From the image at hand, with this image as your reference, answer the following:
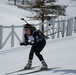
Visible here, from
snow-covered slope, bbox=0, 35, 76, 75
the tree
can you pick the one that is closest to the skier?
snow-covered slope, bbox=0, 35, 76, 75

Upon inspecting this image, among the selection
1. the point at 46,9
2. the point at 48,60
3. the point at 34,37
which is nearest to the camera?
the point at 34,37

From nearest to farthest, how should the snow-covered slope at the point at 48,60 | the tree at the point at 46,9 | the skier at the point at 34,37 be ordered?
1. the skier at the point at 34,37
2. the snow-covered slope at the point at 48,60
3. the tree at the point at 46,9

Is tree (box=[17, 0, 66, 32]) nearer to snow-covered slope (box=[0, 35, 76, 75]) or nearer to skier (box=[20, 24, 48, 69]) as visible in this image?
snow-covered slope (box=[0, 35, 76, 75])

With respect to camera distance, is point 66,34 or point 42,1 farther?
point 42,1

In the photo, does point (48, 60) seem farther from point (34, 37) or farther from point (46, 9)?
point (46, 9)

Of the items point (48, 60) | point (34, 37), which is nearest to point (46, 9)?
point (48, 60)

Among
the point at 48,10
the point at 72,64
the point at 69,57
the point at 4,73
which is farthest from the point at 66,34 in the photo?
the point at 48,10

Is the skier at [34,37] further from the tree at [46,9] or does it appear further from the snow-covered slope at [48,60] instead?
the tree at [46,9]

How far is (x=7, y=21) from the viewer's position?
49.6 m

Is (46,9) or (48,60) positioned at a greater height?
(46,9)

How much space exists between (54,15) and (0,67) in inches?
1217

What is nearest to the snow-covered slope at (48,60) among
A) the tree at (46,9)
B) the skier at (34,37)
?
the skier at (34,37)

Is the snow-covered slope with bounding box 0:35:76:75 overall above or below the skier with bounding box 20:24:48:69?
below

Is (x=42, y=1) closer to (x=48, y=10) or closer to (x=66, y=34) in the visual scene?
(x=48, y=10)
